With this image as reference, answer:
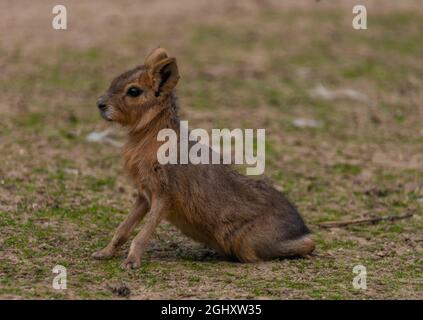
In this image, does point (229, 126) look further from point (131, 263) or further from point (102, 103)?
point (131, 263)

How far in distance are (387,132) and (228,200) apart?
17.1 ft

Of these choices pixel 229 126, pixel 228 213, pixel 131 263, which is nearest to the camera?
pixel 131 263

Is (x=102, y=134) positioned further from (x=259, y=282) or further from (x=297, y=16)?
(x=297, y=16)

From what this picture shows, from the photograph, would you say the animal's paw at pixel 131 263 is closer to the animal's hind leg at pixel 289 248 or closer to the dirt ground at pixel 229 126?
the dirt ground at pixel 229 126

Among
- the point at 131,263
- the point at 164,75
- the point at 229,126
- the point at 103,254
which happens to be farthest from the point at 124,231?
the point at 229,126

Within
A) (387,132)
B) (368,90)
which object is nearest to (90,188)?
(387,132)

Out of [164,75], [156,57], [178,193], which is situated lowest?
[178,193]

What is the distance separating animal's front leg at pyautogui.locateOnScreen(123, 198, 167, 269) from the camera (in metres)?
6.54

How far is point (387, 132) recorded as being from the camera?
11672 millimetres

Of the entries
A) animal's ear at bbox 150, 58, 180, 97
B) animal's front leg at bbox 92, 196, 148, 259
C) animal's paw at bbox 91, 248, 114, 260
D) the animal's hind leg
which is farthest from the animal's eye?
the animal's hind leg

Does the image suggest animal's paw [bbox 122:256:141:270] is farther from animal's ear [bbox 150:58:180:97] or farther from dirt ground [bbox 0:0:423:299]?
animal's ear [bbox 150:58:180:97]

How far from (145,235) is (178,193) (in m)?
0.38

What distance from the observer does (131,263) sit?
652 centimetres

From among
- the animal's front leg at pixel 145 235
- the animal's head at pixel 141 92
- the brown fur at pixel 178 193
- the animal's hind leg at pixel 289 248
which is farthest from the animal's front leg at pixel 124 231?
the animal's hind leg at pixel 289 248
